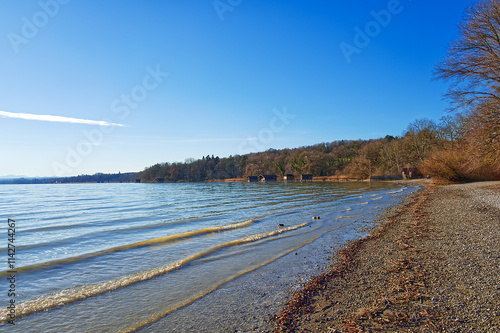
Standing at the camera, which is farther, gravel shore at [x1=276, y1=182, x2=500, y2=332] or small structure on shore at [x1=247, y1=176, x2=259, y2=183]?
small structure on shore at [x1=247, y1=176, x2=259, y2=183]

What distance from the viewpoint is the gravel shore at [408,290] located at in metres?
4.45

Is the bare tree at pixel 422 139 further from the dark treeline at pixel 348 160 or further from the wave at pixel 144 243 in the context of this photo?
the wave at pixel 144 243

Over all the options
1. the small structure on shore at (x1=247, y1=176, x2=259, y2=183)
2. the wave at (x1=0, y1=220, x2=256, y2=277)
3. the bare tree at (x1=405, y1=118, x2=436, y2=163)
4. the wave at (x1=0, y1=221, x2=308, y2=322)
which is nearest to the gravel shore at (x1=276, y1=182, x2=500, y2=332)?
the wave at (x1=0, y1=221, x2=308, y2=322)

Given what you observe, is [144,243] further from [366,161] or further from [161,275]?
[366,161]

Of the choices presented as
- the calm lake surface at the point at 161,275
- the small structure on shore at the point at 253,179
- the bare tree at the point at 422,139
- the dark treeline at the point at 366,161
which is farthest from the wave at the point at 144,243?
the small structure on shore at the point at 253,179

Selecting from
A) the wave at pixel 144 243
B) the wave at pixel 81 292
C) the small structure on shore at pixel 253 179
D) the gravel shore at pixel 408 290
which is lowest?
the wave at pixel 144 243

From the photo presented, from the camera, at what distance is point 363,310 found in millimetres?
5016

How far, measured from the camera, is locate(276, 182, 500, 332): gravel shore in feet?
14.6

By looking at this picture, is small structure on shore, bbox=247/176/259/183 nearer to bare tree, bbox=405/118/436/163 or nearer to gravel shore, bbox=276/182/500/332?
bare tree, bbox=405/118/436/163

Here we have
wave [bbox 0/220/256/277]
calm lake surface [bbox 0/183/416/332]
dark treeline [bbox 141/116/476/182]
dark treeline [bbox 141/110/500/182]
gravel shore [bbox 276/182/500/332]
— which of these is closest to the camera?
gravel shore [bbox 276/182/500/332]

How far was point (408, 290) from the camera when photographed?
569 cm

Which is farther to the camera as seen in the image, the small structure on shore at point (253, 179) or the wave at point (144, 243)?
the small structure on shore at point (253, 179)

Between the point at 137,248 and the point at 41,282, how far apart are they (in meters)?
4.01

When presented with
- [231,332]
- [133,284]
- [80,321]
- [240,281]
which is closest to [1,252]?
[133,284]
